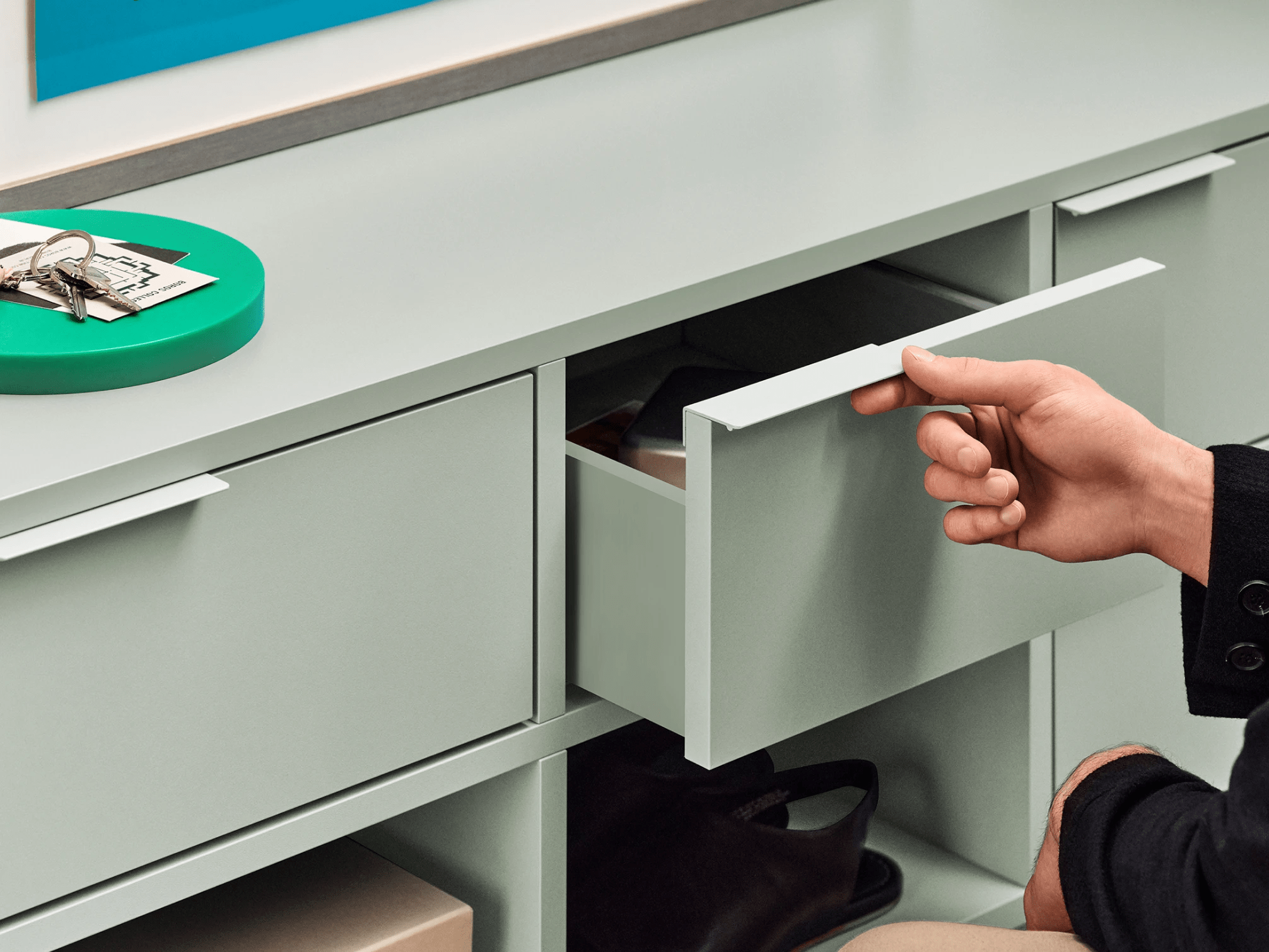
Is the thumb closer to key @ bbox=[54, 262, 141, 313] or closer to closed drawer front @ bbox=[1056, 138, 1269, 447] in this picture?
closed drawer front @ bbox=[1056, 138, 1269, 447]

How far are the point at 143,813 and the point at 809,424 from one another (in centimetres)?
39

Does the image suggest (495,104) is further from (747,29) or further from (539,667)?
(539,667)

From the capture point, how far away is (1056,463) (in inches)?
39.4

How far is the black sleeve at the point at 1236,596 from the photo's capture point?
0.89m

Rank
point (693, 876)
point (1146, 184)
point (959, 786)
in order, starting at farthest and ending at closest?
point (959, 786) < point (693, 876) < point (1146, 184)

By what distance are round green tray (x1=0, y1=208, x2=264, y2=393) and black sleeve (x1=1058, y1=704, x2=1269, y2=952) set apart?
50 centimetres

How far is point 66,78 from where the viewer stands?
1120mm


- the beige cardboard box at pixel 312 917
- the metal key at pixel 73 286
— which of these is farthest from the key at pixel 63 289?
the beige cardboard box at pixel 312 917

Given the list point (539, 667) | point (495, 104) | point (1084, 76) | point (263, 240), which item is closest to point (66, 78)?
point (263, 240)

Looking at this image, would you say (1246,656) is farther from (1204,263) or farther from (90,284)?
(90,284)

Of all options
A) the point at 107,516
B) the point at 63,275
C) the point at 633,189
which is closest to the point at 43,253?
the point at 63,275

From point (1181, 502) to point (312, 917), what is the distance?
1.82 ft

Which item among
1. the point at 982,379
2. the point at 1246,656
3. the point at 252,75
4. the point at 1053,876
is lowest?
the point at 1053,876

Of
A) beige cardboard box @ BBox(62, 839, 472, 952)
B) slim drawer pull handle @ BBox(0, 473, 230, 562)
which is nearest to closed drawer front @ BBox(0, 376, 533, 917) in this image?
slim drawer pull handle @ BBox(0, 473, 230, 562)
